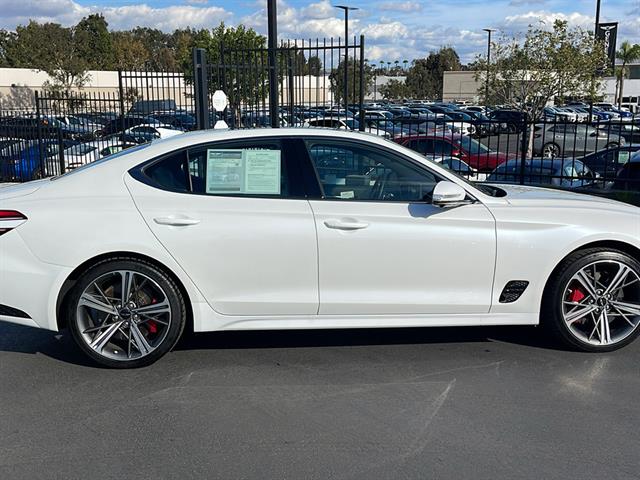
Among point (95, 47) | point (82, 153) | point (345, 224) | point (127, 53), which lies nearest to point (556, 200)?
point (345, 224)

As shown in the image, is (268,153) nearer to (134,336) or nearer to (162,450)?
(134,336)

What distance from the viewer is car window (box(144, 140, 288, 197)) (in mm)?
4539

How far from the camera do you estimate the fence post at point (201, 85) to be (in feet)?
31.8

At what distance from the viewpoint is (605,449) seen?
3.47 m

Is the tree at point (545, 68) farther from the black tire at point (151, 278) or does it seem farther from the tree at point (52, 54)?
the tree at point (52, 54)

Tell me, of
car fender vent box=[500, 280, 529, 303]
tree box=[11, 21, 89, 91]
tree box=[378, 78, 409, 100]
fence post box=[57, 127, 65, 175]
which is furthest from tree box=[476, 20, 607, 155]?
tree box=[378, 78, 409, 100]

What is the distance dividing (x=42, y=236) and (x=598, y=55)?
19.0m

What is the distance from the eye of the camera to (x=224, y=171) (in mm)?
4586

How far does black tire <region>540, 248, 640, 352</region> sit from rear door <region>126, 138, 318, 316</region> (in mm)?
1632

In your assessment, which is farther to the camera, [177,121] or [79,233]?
[177,121]

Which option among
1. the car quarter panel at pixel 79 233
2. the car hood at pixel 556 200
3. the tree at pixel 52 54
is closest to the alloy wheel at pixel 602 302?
the car hood at pixel 556 200

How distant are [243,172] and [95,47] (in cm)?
7014

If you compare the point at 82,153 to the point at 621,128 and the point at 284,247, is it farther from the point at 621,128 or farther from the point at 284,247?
the point at 284,247

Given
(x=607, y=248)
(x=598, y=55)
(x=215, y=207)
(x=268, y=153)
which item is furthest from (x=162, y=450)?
(x=598, y=55)
